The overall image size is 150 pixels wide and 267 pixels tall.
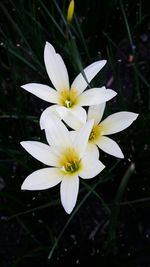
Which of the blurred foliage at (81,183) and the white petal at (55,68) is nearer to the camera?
the white petal at (55,68)

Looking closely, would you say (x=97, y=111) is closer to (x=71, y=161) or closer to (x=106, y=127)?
(x=106, y=127)

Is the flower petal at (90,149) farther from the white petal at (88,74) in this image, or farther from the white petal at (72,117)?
the white petal at (88,74)

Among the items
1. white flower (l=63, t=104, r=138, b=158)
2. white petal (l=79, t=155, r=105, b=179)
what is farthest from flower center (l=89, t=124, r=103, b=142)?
white petal (l=79, t=155, r=105, b=179)

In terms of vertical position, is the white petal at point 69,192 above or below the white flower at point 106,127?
below

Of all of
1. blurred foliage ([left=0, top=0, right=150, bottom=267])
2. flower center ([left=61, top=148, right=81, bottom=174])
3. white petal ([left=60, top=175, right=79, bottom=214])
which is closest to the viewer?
white petal ([left=60, top=175, right=79, bottom=214])

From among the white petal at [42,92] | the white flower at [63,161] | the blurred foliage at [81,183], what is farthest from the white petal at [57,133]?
the blurred foliage at [81,183]

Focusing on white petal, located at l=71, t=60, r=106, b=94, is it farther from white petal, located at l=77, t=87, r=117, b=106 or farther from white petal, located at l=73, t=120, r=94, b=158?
white petal, located at l=73, t=120, r=94, b=158

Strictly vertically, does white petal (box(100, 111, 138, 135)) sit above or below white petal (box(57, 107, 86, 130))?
below
